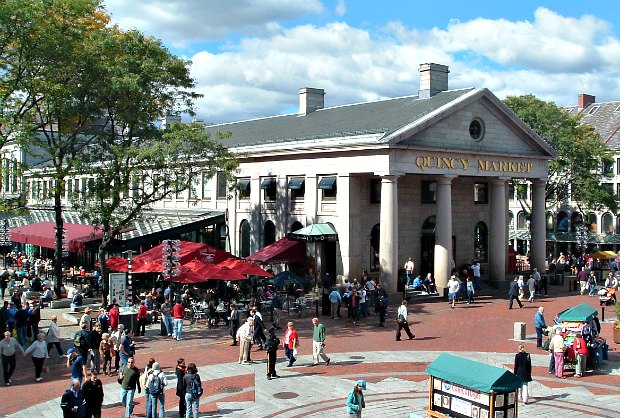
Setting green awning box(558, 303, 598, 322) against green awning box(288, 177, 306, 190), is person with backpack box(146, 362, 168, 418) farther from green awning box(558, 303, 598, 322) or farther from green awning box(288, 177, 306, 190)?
green awning box(288, 177, 306, 190)

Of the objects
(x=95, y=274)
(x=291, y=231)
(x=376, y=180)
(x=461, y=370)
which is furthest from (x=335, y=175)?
(x=461, y=370)

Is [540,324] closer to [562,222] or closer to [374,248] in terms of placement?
[374,248]

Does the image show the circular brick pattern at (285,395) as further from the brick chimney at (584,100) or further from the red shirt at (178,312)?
the brick chimney at (584,100)

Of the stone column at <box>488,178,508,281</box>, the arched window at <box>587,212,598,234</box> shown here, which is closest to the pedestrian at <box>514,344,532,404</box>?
the stone column at <box>488,178,508,281</box>

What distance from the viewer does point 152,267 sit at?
33.7 meters

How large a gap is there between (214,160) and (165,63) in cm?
513

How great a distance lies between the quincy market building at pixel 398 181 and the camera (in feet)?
126

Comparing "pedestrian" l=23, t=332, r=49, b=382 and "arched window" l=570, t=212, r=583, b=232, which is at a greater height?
"arched window" l=570, t=212, r=583, b=232

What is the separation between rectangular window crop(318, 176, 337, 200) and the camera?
4056 cm

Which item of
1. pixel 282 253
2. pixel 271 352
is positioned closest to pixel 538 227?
pixel 282 253

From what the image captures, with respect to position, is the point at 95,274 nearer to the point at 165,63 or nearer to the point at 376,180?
the point at 165,63

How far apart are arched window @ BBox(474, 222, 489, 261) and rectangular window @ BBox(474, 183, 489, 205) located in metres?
1.50

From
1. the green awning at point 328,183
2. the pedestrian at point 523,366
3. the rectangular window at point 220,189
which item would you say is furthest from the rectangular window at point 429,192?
the pedestrian at point 523,366

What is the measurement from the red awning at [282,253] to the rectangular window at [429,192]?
8.16 metres
